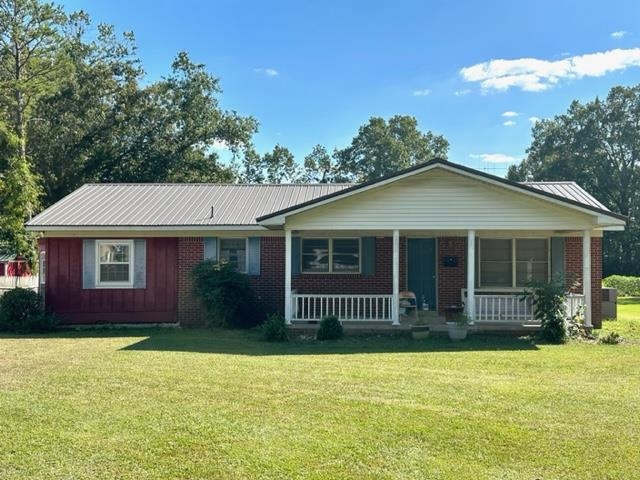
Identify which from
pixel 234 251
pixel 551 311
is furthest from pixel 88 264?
pixel 551 311

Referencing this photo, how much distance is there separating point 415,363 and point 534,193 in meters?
5.18

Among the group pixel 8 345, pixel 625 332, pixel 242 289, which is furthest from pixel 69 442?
pixel 625 332

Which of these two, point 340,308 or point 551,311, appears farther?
point 340,308

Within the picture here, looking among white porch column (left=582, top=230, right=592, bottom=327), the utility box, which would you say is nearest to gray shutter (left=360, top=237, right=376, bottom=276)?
white porch column (left=582, top=230, right=592, bottom=327)

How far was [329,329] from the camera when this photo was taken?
1198 cm

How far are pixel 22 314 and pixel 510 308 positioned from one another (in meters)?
12.0

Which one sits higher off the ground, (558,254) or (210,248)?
(210,248)

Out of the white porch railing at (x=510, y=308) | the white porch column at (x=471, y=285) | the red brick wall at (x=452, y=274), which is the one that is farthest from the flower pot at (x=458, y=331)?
the red brick wall at (x=452, y=274)

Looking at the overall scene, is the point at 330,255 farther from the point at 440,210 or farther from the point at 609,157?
the point at 609,157

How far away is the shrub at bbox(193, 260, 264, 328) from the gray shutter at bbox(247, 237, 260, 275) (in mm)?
506

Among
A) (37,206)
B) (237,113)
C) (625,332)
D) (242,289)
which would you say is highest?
(237,113)

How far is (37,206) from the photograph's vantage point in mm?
26031

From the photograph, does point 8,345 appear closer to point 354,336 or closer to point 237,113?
point 354,336

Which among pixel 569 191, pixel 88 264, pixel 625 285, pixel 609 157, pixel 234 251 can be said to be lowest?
pixel 625 285
